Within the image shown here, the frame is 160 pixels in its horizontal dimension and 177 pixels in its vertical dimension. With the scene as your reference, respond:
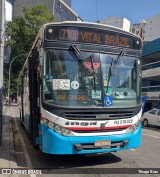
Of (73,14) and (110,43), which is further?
(73,14)

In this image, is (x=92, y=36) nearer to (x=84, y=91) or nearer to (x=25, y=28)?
(x=84, y=91)

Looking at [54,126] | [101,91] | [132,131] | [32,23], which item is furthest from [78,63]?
[32,23]

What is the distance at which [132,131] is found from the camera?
7789mm

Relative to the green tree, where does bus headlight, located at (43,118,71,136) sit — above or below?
below

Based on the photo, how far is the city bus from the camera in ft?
23.3

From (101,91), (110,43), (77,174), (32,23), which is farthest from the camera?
(32,23)

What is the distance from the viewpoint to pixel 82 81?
24.2 feet

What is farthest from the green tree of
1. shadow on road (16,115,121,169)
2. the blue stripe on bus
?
the blue stripe on bus

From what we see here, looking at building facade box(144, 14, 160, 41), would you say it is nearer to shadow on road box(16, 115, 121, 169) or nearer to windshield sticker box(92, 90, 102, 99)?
shadow on road box(16, 115, 121, 169)

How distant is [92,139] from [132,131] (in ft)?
3.84

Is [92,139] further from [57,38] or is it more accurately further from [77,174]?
[57,38]

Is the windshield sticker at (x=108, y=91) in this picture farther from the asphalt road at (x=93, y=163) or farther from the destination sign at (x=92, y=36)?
the asphalt road at (x=93, y=163)

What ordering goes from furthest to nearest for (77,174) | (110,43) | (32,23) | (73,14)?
(73,14), (32,23), (110,43), (77,174)

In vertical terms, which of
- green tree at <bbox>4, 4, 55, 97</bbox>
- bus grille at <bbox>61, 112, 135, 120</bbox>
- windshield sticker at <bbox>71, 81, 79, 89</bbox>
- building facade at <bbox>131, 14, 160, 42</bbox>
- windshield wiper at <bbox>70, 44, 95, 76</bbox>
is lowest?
bus grille at <bbox>61, 112, 135, 120</bbox>
